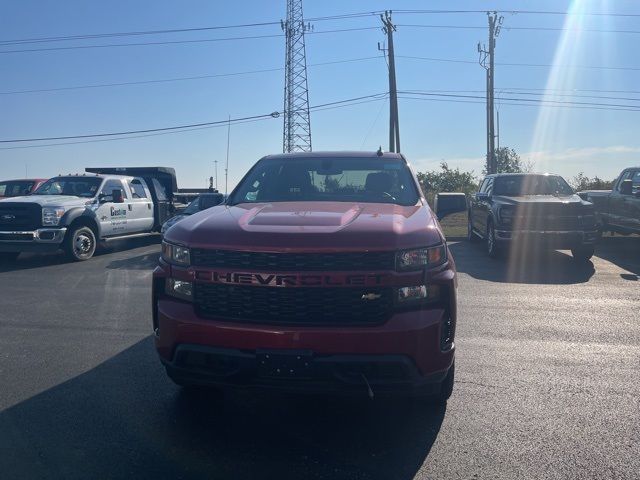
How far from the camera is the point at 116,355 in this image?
6.06m

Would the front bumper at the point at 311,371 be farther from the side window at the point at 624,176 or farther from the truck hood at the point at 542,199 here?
the side window at the point at 624,176

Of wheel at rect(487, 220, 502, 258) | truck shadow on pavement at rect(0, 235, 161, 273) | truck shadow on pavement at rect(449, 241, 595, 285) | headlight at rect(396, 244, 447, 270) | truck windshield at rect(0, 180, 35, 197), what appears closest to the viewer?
headlight at rect(396, 244, 447, 270)

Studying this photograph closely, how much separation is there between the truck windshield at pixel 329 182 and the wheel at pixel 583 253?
802 centimetres

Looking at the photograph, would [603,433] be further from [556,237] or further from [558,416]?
[556,237]

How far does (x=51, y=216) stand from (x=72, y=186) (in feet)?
6.25

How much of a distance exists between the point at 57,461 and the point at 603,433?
11.6 feet

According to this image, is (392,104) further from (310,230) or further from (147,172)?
(310,230)

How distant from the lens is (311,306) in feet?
12.8

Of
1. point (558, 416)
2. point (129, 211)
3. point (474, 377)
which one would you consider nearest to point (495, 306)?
point (474, 377)

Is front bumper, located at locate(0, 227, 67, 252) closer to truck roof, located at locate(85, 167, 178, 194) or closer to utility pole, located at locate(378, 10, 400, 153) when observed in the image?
truck roof, located at locate(85, 167, 178, 194)

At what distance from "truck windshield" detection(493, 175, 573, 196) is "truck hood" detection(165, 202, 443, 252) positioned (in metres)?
9.73

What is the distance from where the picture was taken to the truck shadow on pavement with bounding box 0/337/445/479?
3715 mm

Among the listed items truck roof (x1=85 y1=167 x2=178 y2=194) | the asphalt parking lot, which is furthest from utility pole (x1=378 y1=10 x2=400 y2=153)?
the asphalt parking lot

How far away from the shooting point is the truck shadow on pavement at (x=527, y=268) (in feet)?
35.8
